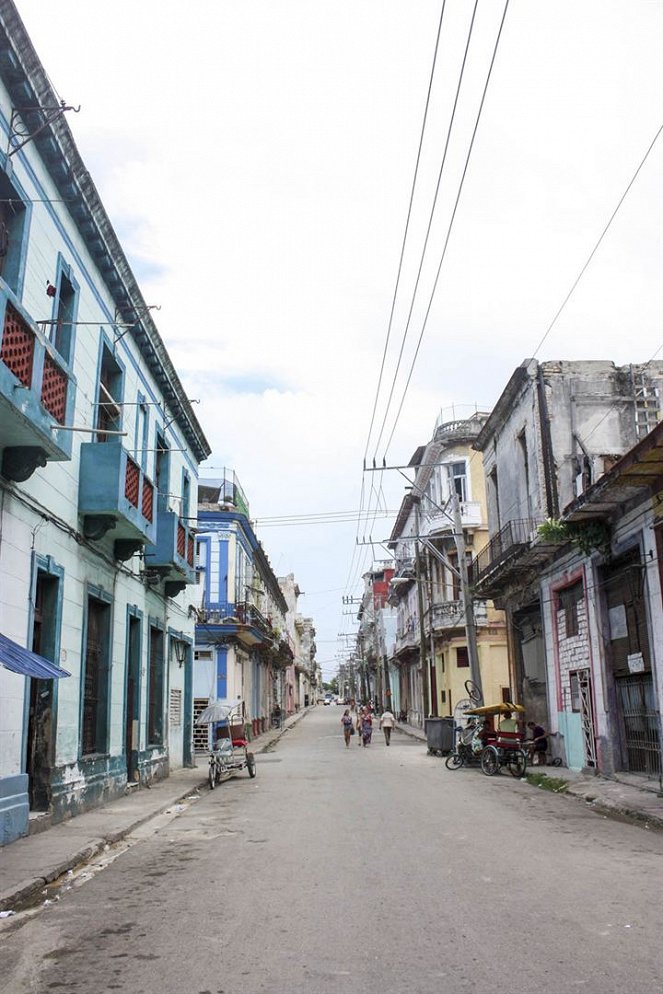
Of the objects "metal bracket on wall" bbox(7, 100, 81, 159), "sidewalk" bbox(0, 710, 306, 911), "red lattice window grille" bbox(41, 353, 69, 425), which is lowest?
"sidewalk" bbox(0, 710, 306, 911)

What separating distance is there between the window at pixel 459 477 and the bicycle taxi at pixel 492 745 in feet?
57.3

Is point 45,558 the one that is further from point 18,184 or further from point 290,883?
point 290,883

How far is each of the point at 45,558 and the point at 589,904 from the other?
796cm

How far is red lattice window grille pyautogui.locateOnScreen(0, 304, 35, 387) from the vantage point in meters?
8.64

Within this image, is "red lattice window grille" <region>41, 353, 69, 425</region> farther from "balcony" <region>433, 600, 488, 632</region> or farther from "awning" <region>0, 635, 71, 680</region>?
"balcony" <region>433, 600, 488, 632</region>

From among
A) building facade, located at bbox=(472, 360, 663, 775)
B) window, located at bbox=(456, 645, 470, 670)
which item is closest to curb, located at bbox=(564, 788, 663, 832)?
building facade, located at bbox=(472, 360, 663, 775)

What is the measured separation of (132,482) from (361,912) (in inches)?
350

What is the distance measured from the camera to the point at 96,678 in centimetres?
1408

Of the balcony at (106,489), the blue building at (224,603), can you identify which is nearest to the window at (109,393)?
the balcony at (106,489)

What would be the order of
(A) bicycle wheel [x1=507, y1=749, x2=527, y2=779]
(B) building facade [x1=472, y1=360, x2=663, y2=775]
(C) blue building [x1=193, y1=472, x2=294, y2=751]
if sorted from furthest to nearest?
(C) blue building [x1=193, y1=472, x2=294, y2=751]
(A) bicycle wheel [x1=507, y1=749, x2=527, y2=779]
(B) building facade [x1=472, y1=360, x2=663, y2=775]

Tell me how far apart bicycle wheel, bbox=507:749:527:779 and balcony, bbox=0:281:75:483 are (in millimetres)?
12432

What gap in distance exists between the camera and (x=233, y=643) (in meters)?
33.0

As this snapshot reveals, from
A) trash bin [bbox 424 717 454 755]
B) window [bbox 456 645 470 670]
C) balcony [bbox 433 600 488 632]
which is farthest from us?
window [bbox 456 645 470 670]

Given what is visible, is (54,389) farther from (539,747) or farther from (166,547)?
(539,747)
